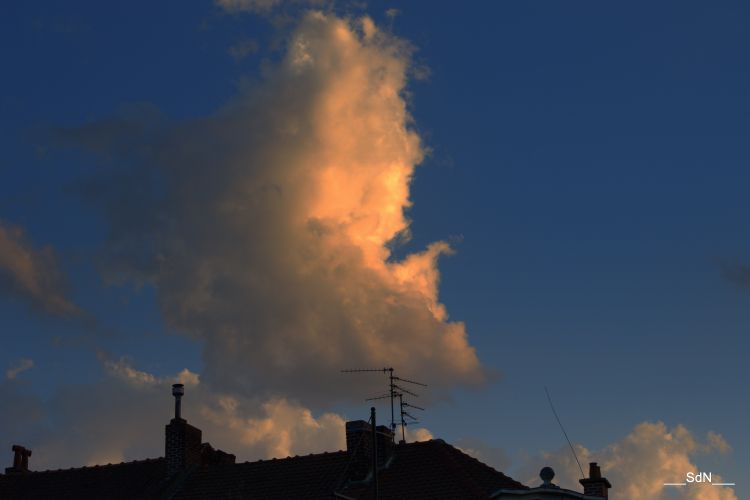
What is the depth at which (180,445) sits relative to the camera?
49.8 metres

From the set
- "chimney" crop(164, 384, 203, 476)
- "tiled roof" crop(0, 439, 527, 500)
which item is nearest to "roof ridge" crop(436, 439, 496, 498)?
"tiled roof" crop(0, 439, 527, 500)

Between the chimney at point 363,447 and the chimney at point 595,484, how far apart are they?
8.05 m

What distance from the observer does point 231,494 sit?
45.8 metres

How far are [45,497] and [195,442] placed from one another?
6.63m

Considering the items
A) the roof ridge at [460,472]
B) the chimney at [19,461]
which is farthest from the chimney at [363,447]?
the chimney at [19,461]

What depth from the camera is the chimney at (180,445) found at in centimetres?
4959

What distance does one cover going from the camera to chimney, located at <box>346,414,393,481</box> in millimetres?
45438

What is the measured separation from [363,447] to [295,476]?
2970mm

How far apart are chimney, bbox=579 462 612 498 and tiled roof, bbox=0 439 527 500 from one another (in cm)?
228

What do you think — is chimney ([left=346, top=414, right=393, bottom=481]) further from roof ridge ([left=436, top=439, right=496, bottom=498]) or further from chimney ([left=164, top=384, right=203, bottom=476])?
chimney ([left=164, top=384, right=203, bottom=476])

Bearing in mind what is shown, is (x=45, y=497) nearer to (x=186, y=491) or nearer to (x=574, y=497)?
(x=186, y=491)

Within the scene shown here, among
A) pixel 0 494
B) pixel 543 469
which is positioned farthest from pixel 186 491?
pixel 543 469

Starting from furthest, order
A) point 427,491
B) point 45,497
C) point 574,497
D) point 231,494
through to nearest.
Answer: point 45,497 → point 231,494 → point 427,491 → point 574,497

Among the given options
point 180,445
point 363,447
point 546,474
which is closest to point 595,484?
point 546,474
